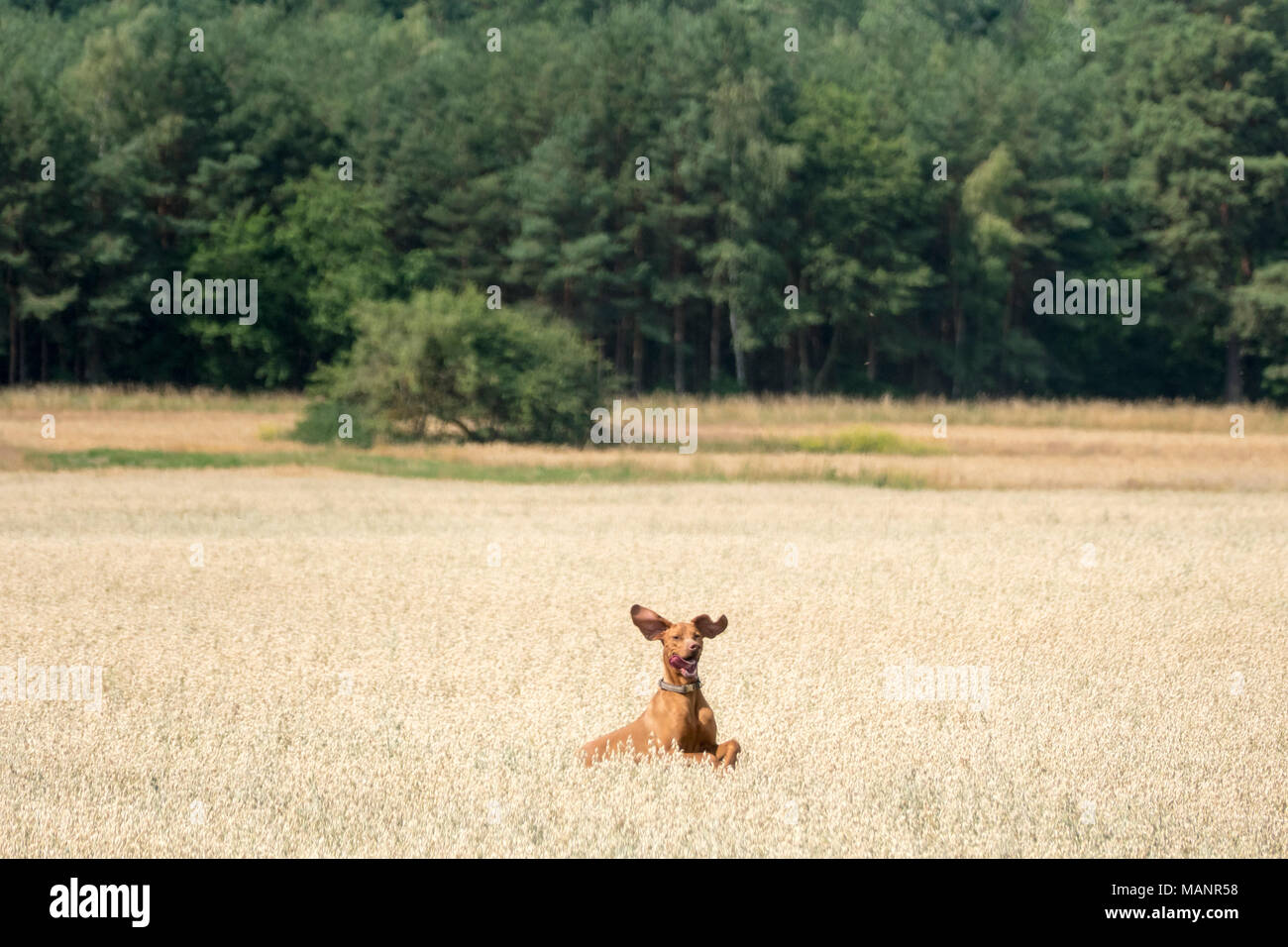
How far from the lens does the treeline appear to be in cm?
6141

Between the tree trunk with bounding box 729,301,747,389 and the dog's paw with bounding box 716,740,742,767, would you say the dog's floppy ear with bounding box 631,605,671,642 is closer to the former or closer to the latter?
the dog's paw with bounding box 716,740,742,767

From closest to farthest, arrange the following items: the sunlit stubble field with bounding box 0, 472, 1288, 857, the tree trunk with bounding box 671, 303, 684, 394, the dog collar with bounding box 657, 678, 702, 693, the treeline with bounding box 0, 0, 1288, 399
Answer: the sunlit stubble field with bounding box 0, 472, 1288, 857
the dog collar with bounding box 657, 678, 702, 693
the treeline with bounding box 0, 0, 1288, 399
the tree trunk with bounding box 671, 303, 684, 394

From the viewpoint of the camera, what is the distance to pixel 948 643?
41.0ft

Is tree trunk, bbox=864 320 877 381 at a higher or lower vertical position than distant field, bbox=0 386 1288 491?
higher

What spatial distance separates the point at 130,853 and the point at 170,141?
6216 cm

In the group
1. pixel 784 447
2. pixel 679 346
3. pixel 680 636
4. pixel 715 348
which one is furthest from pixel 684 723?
pixel 715 348

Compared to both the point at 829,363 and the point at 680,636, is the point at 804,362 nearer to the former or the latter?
the point at 829,363

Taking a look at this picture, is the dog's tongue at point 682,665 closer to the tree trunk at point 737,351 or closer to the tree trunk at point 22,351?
the tree trunk at point 22,351

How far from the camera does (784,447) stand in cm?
4109

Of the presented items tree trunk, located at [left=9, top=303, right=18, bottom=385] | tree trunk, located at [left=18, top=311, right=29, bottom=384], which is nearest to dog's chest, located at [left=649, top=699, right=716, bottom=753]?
tree trunk, located at [left=9, top=303, right=18, bottom=385]

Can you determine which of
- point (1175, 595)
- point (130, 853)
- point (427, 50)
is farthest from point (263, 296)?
point (130, 853)

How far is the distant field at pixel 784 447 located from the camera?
33562 mm
